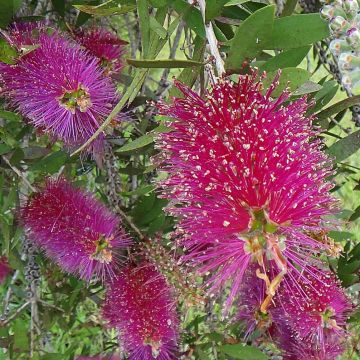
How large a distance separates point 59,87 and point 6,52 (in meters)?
0.10

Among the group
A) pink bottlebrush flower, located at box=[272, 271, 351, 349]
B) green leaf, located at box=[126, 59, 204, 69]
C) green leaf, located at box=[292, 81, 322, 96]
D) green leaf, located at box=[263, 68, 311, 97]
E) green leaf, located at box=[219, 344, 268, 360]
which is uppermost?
green leaf, located at box=[126, 59, 204, 69]

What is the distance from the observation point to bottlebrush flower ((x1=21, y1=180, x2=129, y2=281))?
1137mm

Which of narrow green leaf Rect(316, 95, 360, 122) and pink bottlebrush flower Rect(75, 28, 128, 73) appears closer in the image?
narrow green leaf Rect(316, 95, 360, 122)

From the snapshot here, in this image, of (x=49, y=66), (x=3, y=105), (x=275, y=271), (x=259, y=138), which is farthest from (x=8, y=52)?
(x=275, y=271)

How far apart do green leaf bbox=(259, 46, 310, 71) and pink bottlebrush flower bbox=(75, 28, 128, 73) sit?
1.34 feet

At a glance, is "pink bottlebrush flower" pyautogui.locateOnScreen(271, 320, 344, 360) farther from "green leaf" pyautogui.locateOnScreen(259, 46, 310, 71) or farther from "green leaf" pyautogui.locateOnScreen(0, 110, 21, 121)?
"green leaf" pyautogui.locateOnScreen(0, 110, 21, 121)

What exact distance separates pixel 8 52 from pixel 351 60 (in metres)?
0.52

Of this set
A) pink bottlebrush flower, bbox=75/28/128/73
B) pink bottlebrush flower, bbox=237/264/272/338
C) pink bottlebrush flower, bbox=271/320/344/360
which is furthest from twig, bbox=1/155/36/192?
pink bottlebrush flower, bbox=271/320/344/360

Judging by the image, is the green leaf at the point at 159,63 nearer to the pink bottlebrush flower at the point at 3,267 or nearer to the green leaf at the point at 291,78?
the green leaf at the point at 291,78

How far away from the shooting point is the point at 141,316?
115 centimetres

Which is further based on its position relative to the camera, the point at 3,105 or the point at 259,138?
the point at 3,105

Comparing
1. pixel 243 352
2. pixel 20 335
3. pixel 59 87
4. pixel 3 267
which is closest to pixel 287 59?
pixel 59 87

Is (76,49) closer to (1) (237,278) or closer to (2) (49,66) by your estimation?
(2) (49,66)

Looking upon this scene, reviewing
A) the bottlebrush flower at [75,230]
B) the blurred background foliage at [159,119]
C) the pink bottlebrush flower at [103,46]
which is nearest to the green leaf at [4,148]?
the blurred background foliage at [159,119]
